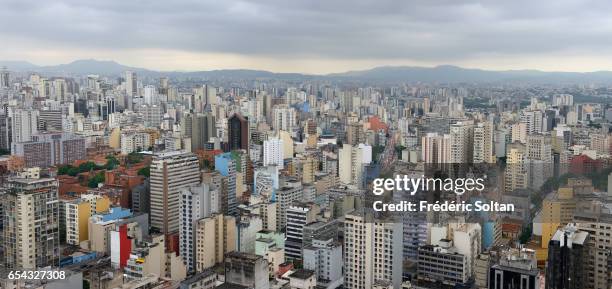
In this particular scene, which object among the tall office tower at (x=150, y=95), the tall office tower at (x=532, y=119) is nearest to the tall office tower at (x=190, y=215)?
the tall office tower at (x=532, y=119)

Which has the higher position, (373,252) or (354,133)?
(354,133)

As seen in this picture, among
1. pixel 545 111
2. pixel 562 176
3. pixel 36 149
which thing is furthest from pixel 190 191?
pixel 545 111

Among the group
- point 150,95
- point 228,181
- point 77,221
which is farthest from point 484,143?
point 150,95

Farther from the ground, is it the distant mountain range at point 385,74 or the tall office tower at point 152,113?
the distant mountain range at point 385,74

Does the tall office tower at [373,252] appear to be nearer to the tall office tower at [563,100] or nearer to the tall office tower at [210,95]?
the tall office tower at [563,100]

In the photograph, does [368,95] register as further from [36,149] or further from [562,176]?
[36,149]

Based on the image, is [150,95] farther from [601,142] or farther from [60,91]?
[601,142]
